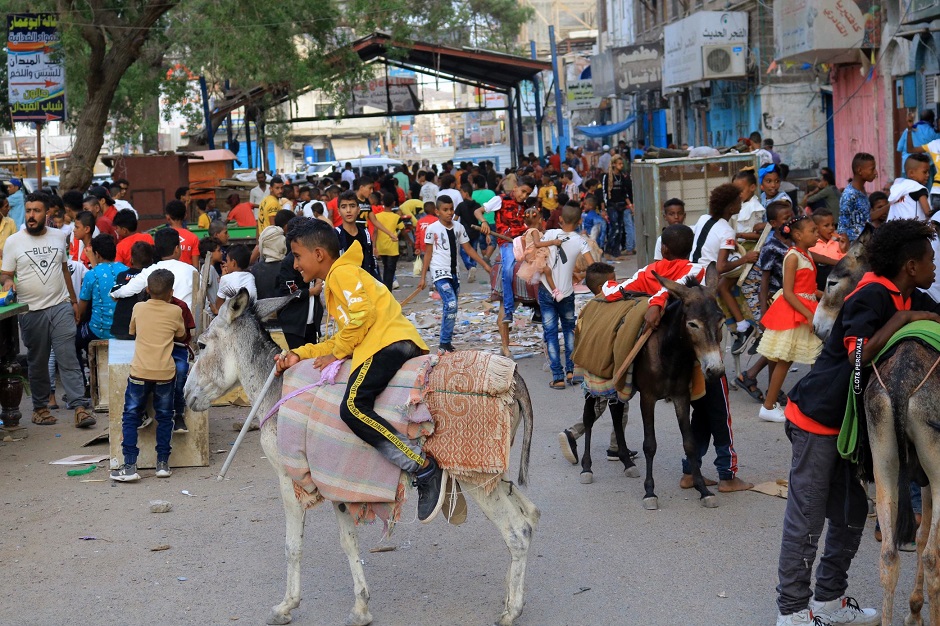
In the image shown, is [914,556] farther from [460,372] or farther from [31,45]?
[31,45]

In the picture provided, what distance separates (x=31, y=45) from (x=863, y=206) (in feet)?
42.1

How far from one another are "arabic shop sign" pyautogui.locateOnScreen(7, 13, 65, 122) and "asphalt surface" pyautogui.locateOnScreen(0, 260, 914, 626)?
31.7 feet

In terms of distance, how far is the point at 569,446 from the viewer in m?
8.00

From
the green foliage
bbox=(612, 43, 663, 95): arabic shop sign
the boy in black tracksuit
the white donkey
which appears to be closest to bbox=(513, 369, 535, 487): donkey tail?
the white donkey

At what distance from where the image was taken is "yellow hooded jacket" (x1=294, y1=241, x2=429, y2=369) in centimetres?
509

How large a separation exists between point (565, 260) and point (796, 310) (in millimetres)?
2849

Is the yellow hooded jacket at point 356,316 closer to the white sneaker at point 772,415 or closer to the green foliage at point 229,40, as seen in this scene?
the white sneaker at point 772,415

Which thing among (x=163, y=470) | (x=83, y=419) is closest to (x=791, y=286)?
(x=163, y=470)

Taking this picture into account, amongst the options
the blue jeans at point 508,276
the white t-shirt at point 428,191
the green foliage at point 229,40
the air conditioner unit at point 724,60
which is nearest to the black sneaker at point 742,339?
the blue jeans at point 508,276

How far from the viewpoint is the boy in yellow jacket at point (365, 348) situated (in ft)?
16.6

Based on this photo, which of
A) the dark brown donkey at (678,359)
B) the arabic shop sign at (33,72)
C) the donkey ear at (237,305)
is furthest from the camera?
the arabic shop sign at (33,72)

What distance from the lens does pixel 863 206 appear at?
32.6ft

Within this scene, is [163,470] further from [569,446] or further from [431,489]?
[431,489]

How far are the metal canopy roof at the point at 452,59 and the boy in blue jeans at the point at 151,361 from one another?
71.4 feet
